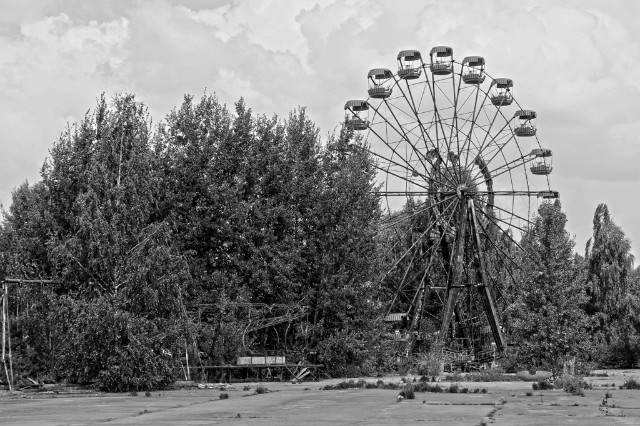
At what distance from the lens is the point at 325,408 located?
25.7 metres

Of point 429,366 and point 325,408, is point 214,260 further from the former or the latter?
point 325,408

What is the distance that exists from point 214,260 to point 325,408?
73.0 feet

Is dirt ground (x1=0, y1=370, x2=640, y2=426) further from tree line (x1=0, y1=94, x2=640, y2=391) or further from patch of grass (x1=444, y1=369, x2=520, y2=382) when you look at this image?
patch of grass (x1=444, y1=369, x2=520, y2=382)

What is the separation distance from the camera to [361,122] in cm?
5647

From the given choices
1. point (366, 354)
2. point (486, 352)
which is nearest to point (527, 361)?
point (366, 354)

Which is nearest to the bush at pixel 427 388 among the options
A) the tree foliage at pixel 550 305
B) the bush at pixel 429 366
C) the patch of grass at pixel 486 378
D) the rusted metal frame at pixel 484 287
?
the tree foliage at pixel 550 305

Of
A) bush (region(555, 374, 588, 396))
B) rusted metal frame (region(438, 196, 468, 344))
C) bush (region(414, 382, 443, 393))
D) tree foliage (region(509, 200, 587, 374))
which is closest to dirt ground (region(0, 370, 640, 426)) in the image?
bush (region(555, 374, 588, 396))

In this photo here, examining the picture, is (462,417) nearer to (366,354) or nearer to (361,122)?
(366,354)

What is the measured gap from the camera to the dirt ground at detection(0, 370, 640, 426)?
70.1ft

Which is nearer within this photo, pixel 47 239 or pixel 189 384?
pixel 189 384

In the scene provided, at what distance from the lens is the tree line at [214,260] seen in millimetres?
36594

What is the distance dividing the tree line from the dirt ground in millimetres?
3220

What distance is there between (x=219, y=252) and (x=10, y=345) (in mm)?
13580

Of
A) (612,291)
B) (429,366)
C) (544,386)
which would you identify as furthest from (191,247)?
(612,291)
